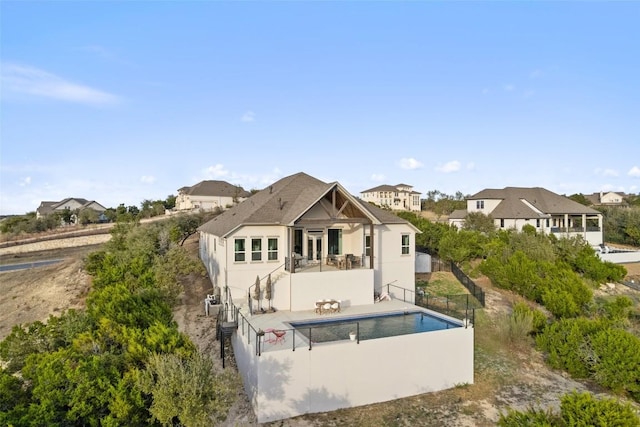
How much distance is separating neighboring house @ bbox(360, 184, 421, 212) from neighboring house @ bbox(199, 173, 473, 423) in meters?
81.5

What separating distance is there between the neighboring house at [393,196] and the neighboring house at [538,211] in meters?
49.5

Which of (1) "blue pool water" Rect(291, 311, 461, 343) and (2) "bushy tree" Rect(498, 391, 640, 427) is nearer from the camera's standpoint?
(2) "bushy tree" Rect(498, 391, 640, 427)

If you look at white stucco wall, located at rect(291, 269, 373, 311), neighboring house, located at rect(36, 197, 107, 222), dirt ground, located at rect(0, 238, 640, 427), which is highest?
neighboring house, located at rect(36, 197, 107, 222)

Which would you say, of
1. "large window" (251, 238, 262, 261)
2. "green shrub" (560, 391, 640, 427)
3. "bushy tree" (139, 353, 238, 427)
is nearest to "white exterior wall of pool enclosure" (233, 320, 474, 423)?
"bushy tree" (139, 353, 238, 427)

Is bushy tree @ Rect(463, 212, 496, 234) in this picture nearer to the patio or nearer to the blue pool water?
the blue pool water

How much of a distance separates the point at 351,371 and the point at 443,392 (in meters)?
3.87

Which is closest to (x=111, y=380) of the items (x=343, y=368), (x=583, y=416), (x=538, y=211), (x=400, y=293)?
(x=343, y=368)

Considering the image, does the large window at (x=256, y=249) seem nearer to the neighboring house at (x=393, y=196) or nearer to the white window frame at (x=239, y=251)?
the white window frame at (x=239, y=251)

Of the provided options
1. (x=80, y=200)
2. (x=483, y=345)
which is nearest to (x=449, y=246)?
(x=483, y=345)

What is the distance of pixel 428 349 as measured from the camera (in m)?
14.3

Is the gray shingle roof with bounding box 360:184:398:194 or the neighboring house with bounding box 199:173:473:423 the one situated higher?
the gray shingle roof with bounding box 360:184:398:194

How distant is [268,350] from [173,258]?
13443 millimetres

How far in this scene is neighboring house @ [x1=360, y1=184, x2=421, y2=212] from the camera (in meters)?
106

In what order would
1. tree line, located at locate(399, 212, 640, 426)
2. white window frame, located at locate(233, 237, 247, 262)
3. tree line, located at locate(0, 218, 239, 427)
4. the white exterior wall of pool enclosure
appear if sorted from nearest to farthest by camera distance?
tree line, located at locate(0, 218, 239, 427), tree line, located at locate(399, 212, 640, 426), the white exterior wall of pool enclosure, white window frame, located at locate(233, 237, 247, 262)
